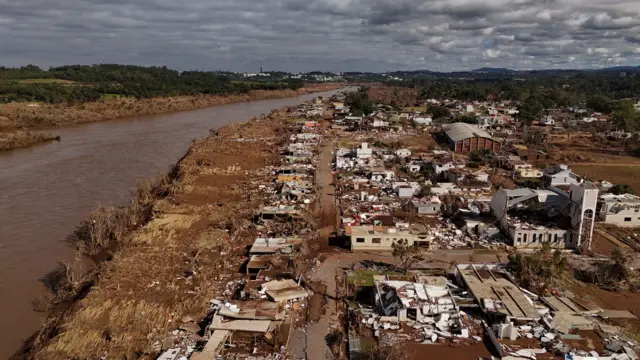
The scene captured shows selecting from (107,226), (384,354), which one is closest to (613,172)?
(384,354)

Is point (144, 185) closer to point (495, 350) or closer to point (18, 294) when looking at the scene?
point (18, 294)

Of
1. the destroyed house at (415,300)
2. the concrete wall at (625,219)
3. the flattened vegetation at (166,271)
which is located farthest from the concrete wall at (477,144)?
the destroyed house at (415,300)

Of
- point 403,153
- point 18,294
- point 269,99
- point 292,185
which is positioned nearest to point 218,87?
point 269,99

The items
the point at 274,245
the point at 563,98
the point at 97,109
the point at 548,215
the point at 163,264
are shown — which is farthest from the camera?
the point at 563,98

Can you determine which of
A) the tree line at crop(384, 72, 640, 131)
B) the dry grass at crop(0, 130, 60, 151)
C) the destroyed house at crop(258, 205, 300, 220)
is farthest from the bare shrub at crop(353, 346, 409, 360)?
the tree line at crop(384, 72, 640, 131)

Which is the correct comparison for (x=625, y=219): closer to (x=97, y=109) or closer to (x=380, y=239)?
(x=380, y=239)

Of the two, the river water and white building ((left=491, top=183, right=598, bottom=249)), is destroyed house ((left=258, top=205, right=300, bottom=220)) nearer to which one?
the river water
